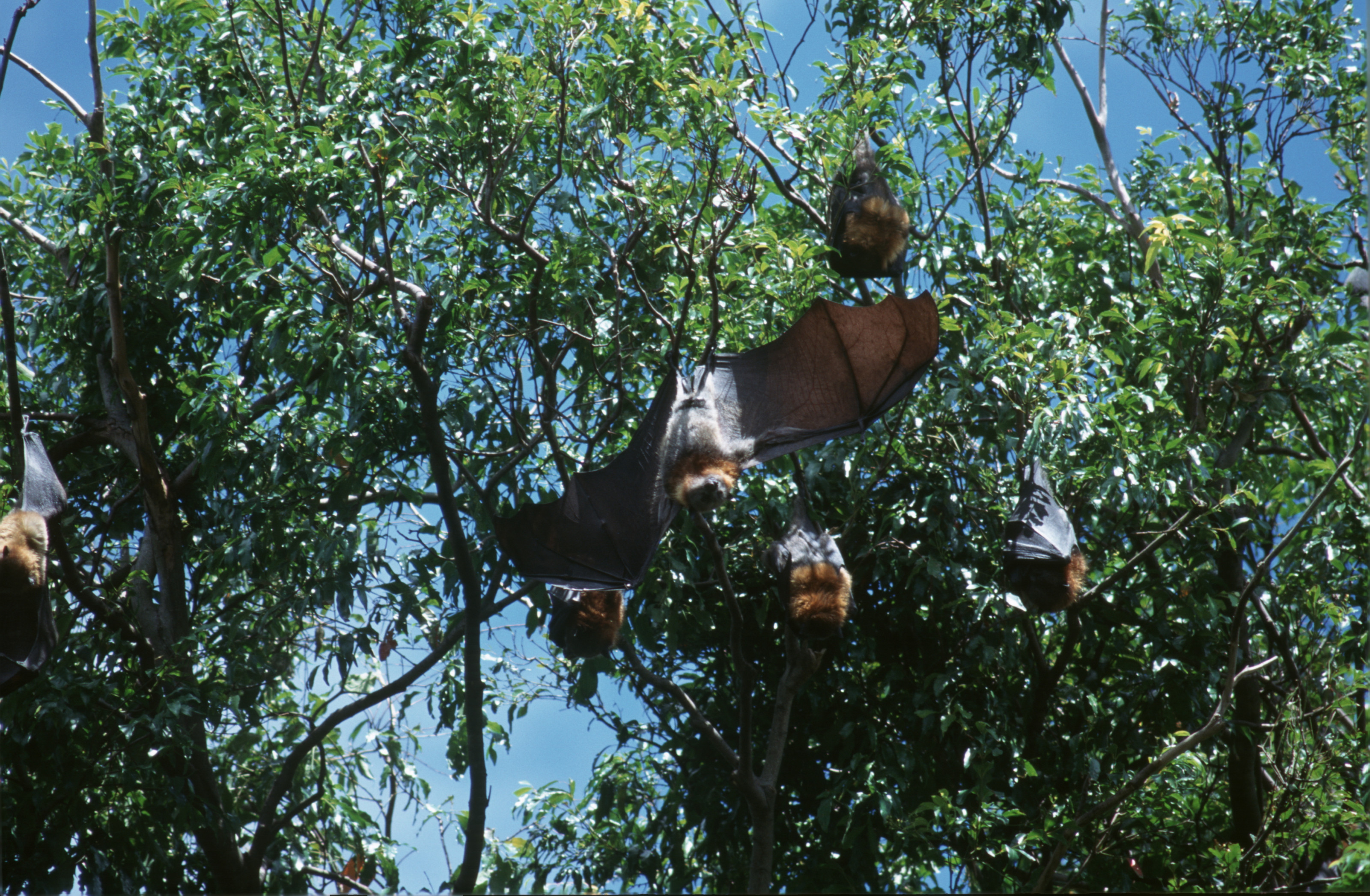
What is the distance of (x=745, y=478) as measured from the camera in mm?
6406

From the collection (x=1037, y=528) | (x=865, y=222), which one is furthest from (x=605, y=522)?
(x=1037, y=528)

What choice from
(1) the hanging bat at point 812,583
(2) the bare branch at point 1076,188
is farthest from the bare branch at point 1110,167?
(1) the hanging bat at point 812,583

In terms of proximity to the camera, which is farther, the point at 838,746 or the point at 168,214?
the point at 838,746

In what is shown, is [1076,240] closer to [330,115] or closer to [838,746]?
[838,746]

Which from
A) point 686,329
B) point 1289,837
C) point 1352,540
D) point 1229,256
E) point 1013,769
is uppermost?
point 686,329

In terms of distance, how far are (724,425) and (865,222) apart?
1.14m

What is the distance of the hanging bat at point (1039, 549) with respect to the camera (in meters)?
5.34

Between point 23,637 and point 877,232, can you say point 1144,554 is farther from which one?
point 23,637

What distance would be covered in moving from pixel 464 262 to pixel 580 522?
1.48 metres

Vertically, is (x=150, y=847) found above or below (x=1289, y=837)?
above

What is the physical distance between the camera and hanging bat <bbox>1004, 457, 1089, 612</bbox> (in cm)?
534

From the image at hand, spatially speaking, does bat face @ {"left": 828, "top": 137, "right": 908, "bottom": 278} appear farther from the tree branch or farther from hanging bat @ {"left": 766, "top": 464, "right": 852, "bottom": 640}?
the tree branch

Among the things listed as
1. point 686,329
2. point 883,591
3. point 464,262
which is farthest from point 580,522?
point 883,591

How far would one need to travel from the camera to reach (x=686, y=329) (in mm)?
5875
